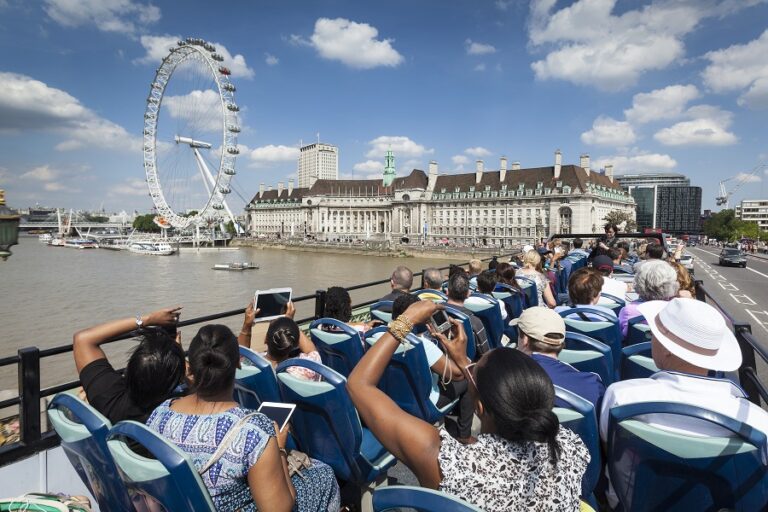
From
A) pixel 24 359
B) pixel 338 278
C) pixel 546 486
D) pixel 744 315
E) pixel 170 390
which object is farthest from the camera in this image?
pixel 338 278

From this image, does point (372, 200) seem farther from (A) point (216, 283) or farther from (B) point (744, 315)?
(B) point (744, 315)

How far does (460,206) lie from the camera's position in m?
100

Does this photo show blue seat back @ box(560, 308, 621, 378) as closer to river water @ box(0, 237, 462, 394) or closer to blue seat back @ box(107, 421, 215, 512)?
blue seat back @ box(107, 421, 215, 512)

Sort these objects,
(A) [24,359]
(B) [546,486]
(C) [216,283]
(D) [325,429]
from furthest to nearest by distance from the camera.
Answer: (C) [216,283] < (A) [24,359] < (D) [325,429] < (B) [546,486]


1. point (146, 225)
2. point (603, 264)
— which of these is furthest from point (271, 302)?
point (146, 225)

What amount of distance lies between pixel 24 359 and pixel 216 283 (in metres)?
37.5

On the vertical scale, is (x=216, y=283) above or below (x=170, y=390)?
below

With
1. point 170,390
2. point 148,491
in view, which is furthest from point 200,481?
point 170,390

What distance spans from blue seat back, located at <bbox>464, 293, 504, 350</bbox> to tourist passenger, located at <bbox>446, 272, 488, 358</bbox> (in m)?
0.28

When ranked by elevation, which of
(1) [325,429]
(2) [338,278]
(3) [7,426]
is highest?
(1) [325,429]

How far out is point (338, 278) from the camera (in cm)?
4359

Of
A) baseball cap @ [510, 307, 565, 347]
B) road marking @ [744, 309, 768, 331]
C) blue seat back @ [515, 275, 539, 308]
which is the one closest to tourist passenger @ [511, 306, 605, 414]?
baseball cap @ [510, 307, 565, 347]

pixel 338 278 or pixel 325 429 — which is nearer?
pixel 325 429

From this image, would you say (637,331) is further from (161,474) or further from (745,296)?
(745,296)
